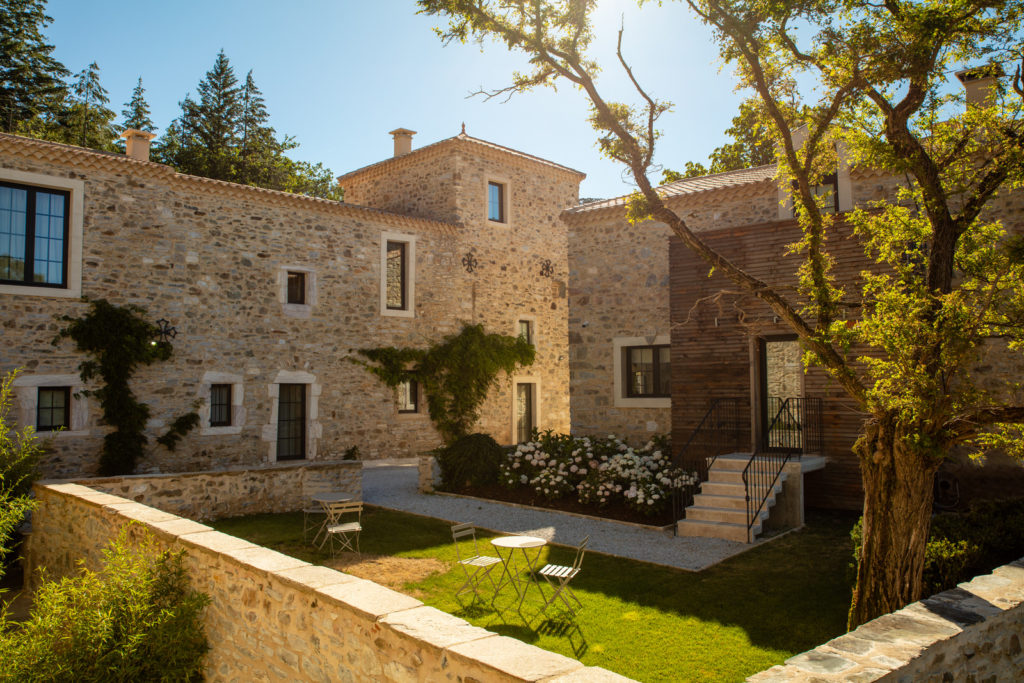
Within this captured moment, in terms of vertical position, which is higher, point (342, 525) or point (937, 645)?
point (937, 645)

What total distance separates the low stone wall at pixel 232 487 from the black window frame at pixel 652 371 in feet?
19.6

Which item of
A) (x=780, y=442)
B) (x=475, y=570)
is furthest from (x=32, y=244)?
(x=780, y=442)

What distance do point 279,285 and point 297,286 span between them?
64 centimetres

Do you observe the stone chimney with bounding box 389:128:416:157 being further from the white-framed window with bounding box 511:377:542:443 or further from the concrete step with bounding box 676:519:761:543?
the concrete step with bounding box 676:519:761:543

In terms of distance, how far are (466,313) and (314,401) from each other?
16.9 feet

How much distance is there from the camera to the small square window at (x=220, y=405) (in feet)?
50.0

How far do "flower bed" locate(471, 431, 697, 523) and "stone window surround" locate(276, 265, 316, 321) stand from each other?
6.23m

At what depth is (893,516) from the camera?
17.4 ft

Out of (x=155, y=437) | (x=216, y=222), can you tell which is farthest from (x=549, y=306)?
(x=155, y=437)

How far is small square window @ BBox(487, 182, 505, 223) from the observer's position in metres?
20.8

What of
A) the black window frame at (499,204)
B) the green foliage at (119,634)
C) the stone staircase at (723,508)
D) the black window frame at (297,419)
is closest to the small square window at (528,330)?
the black window frame at (499,204)

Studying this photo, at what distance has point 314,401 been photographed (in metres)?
16.6

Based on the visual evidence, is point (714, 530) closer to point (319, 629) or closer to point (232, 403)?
point (319, 629)

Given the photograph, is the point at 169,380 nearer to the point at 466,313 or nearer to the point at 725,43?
the point at 466,313
